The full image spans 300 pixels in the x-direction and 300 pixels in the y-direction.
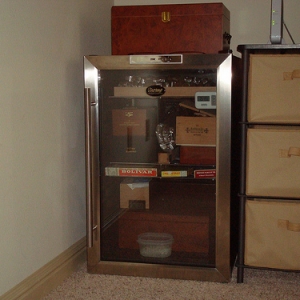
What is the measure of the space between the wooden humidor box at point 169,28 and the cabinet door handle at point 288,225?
0.86 metres

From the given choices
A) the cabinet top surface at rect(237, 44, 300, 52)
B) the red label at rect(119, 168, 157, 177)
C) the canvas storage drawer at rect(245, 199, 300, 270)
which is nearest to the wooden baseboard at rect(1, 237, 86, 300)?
the red label at rect(119, 168, 157, 177)

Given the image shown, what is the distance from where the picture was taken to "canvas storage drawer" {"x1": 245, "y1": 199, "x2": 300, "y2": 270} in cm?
204

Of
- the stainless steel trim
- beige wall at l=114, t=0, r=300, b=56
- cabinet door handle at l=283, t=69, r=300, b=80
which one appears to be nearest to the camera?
cabinet door handle at l=283, t=69, r=300, b=80

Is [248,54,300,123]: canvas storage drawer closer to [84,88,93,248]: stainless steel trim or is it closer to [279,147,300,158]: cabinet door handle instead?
[279,147,300,158]: cabinet door handle

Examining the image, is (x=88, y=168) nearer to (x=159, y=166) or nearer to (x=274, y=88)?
(x=159, y=166)

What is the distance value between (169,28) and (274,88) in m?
0.62

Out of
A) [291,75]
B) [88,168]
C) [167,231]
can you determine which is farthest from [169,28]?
[167,231]

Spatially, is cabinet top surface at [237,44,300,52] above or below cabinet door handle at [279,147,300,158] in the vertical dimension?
above

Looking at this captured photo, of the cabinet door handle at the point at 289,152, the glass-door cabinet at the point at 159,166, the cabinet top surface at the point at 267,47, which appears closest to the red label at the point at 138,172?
the glass-door cabinet at the point at 159,166

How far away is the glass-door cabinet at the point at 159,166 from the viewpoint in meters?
2.12

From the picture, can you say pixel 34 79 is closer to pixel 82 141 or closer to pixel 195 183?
pixel 82 141

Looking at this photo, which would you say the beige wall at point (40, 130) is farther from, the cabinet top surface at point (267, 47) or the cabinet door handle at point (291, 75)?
the cabinet door handle at point (291, 75)

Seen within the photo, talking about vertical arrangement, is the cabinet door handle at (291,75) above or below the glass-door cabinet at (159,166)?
above

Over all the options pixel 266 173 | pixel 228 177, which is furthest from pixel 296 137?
pixel 228 177
